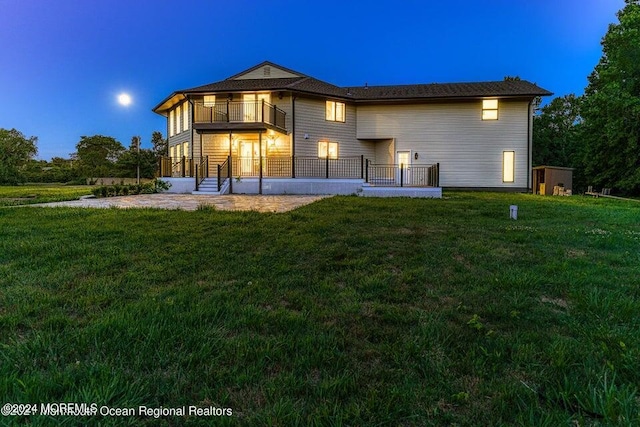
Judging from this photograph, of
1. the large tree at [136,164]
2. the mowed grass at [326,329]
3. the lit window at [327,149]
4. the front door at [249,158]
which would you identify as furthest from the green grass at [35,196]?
the large tree at [136,164]

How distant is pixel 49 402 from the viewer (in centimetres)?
165

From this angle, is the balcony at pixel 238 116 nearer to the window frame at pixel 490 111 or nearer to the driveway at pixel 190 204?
the driveway at pixel 190 204

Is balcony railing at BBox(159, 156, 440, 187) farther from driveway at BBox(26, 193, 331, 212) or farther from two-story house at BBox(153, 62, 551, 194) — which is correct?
driveway at BBox(26, 193, 331, 212)

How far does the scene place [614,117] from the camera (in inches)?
975

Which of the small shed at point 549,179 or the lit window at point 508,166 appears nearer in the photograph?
the small shed at point 549,179

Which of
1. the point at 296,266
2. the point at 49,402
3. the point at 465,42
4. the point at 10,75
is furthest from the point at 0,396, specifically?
the point at 465,42

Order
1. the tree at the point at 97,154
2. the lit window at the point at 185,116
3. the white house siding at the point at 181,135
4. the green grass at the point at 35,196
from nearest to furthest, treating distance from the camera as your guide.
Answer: the green grass at the point at 35,196
the white house siding at the point at 181,135
the lit window at the point at 185,116
the tree at the point at 97,154

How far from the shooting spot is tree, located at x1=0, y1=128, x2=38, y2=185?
32031mm

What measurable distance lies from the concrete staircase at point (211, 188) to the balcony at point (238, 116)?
8.73 feet

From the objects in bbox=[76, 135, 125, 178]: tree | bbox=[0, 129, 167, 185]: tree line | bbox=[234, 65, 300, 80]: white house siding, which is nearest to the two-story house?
bbox=[234, 65, 300, 80]: white house siding

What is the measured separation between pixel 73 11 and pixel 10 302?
33.8 m

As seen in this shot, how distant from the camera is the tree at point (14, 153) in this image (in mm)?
32031

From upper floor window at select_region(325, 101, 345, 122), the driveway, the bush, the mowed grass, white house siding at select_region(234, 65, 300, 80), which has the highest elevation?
white house siding at select_region(234, 65, 300, 80)

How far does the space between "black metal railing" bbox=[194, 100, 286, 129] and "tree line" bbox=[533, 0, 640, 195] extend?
838 inches
